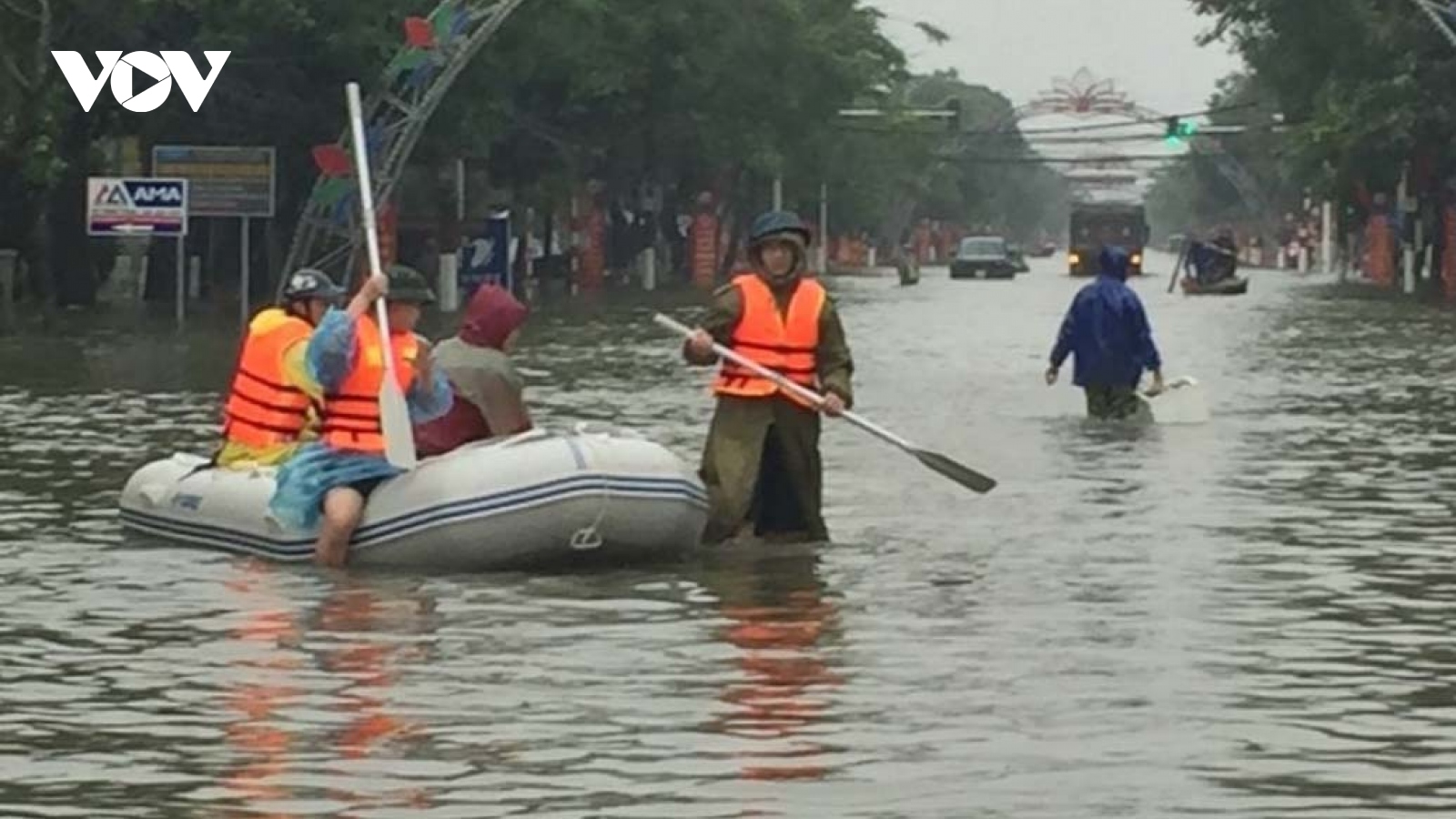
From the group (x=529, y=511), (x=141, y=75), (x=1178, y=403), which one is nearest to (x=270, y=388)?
(x=529, y=511)

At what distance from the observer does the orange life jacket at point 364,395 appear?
1906cm

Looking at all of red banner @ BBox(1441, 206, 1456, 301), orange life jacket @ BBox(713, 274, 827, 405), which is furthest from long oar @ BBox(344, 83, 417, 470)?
red banner @ BBox(1441, 206, 1456, 301)

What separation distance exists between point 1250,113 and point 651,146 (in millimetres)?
86975

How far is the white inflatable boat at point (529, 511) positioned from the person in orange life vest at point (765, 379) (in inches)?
26.1

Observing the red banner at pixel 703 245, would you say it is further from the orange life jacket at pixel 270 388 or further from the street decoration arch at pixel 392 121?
the orange life jacket at pixel 270 388

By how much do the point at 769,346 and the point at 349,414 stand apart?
2.20 m

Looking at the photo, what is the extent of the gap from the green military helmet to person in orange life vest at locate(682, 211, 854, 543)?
133 cm

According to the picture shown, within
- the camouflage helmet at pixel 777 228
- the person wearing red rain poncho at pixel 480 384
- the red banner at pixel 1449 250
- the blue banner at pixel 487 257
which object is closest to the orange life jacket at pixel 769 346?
the camouflage helmet at pixel 777 228

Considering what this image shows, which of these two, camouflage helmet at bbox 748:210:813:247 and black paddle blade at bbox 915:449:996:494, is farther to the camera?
black paddle blade at bbox 915:449:996:494

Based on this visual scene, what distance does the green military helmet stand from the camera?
19406 millimetres

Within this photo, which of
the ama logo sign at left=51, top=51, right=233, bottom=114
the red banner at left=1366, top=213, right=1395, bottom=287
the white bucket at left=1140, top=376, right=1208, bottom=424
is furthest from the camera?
the red banner at left=1366, top=213, right=1395, bottom=287

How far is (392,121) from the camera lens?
70562 millimetres

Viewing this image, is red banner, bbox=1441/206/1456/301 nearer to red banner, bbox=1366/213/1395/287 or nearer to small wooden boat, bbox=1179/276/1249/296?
small wooden boat, bbox=1179/276/1249/296

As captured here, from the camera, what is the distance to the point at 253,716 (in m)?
13.8
